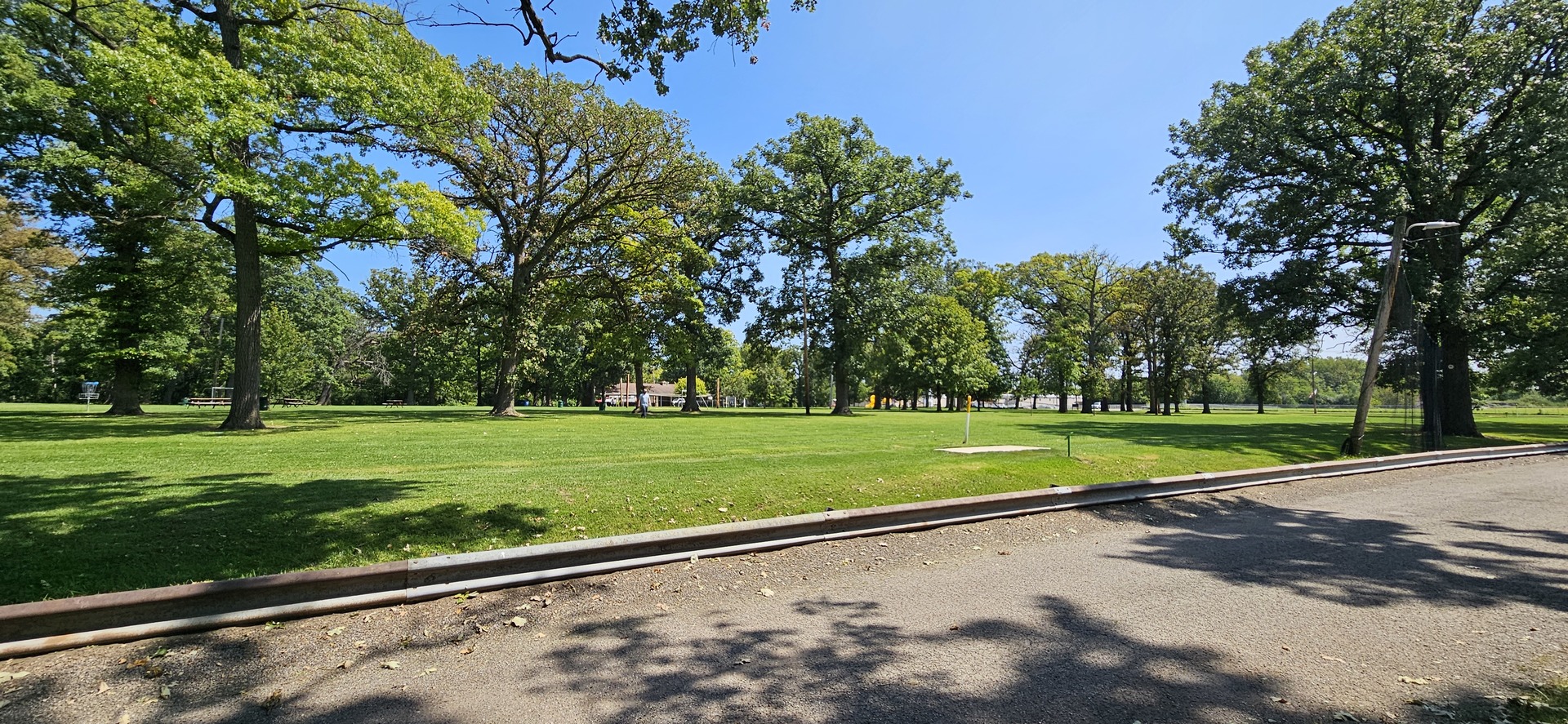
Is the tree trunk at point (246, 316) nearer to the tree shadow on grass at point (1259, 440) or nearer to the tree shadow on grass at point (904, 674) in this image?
the tree shadow on grass at point (904, 674)

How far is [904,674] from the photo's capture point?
3525mm

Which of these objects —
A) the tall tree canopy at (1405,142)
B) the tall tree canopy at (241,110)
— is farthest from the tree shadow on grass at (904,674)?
the tall tree canopy at (1405,142)

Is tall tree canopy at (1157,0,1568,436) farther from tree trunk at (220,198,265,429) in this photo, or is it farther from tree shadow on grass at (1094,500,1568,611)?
tree trunk at (220,198,265,429)

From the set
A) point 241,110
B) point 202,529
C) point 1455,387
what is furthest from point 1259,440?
point 241,110

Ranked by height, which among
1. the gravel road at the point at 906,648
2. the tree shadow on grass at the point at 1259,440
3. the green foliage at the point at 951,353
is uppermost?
the green foliage at the point at 951,353

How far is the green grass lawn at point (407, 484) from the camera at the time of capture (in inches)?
195

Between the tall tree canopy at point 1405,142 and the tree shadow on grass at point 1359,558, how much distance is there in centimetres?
1577

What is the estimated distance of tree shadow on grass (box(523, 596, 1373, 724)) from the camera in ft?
10.1

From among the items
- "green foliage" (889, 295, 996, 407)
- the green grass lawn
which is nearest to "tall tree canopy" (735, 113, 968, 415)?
"green foliage" (889, 295, 996, 407)

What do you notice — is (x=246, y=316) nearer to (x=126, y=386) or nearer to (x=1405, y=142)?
(x=126, y=386)

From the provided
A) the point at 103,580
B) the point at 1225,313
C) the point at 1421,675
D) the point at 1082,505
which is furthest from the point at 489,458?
the point at 1225,313

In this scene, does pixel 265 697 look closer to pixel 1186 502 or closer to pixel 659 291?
pixel 1186 502

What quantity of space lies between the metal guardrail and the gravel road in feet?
0.41

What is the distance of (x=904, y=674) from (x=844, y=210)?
32390 mm
